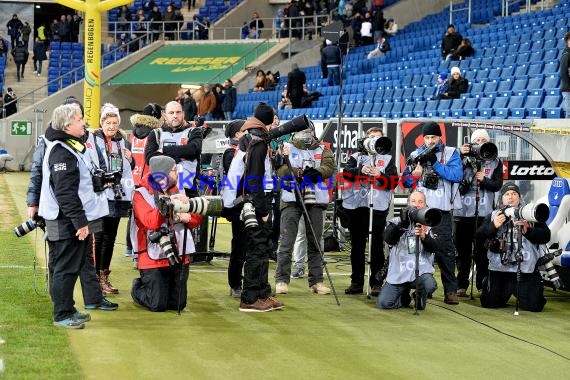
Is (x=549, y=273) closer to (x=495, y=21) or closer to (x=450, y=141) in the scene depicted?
(x=450, y=141)

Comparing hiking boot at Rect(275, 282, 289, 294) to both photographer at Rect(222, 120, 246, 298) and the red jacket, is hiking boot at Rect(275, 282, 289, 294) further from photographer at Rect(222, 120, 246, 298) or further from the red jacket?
the red jacket

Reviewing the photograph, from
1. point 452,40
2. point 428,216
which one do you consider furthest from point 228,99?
point 428,216

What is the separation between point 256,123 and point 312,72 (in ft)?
72.7

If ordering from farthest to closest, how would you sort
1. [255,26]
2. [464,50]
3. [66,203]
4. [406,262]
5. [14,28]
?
[14,28] → [255,26] → [464,50] → [406,262] → [66,203]

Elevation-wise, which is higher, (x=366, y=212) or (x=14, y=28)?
(x=14, y=28)

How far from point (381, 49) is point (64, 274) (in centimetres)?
2133

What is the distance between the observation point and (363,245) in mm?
10594

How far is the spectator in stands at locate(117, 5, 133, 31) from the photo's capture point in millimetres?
38500

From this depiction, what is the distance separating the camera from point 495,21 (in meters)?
25.4

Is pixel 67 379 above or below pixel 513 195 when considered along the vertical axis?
below

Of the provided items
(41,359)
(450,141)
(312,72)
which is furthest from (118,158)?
(312,72)

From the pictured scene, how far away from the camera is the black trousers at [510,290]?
31.7 feet

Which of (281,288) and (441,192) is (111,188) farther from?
(441,192)

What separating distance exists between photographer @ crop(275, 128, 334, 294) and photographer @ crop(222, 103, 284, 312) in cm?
94
